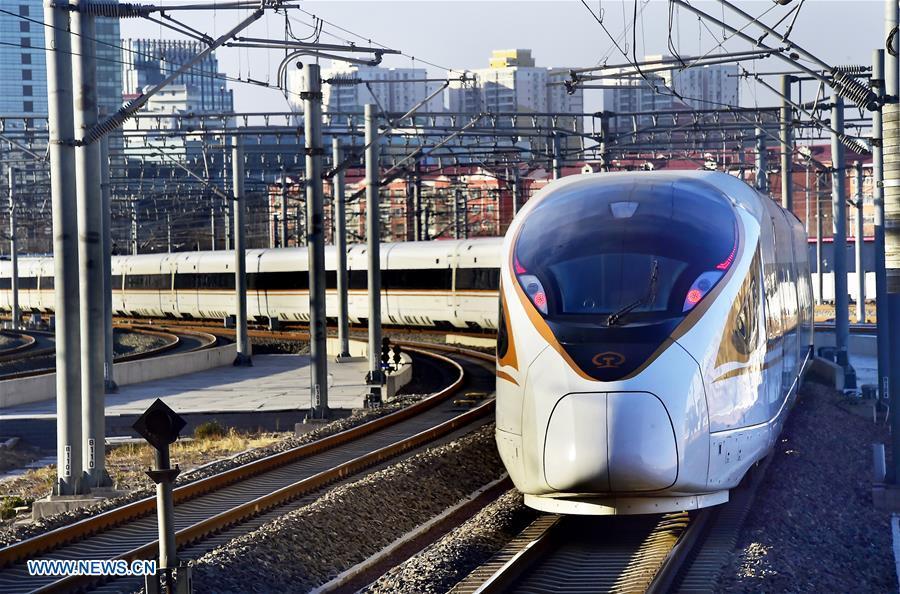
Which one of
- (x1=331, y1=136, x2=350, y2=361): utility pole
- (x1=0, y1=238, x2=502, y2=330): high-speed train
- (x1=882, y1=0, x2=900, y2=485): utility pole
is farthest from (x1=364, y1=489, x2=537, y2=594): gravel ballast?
(x1=0, y1=238, x2=502, y2=330): high-speed train

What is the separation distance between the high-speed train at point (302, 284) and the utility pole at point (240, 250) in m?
6.21

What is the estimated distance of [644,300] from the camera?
33.0 feet

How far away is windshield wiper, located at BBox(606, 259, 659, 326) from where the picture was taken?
389 inches

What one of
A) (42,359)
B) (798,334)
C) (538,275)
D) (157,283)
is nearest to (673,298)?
(538,275)

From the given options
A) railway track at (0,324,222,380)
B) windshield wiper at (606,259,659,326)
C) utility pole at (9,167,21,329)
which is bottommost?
railway track at (0,324,222,380)

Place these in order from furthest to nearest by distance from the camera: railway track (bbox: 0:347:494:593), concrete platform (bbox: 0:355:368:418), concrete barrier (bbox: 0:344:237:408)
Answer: concrete barrier (bbox: 0:344:237:408)
concrete platform (bbox: 0:355:368:418)
railway track (bbox: 0:347:494:593)

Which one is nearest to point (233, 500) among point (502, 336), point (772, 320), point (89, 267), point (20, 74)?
point (89, 267)

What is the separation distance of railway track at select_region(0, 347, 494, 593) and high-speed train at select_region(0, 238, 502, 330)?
52.0 ft

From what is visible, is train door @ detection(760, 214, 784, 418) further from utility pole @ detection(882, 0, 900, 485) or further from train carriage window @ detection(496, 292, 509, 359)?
train carriage window @ detection(496, 292, 509, 359)

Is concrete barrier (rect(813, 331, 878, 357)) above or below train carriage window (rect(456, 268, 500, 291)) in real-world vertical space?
below

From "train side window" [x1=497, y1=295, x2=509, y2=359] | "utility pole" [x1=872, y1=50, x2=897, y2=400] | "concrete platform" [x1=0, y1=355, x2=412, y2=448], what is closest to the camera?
"train side window" [x1=497, y1=295, x2=509, y2=359]

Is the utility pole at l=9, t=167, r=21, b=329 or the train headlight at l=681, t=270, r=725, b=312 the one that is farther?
the utility pole at l=9, t=167, r=21, b=329

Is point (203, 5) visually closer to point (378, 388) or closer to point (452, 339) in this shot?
point (378, 388)

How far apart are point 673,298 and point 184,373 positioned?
2526cm
